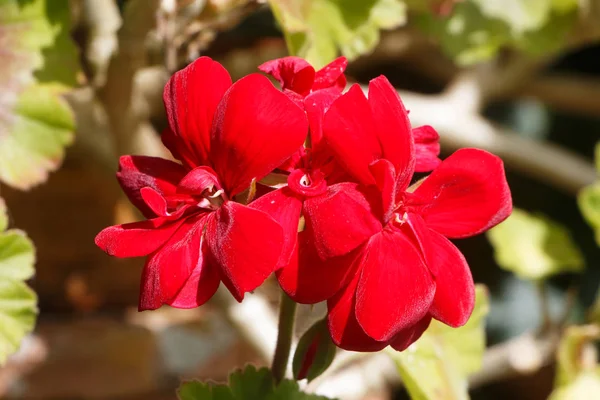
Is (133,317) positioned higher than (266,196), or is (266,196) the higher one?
(266,196)

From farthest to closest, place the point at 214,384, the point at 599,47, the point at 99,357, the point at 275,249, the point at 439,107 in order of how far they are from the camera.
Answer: the point at 599,47 → the point at 99,357 → the point at 439,107 → the point at 214,384 → the point at 275,249

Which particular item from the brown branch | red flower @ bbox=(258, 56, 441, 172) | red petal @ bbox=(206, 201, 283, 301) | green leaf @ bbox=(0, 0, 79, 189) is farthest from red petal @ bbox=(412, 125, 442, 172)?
green leaf @ bbox=(0, 0, 79, 189)

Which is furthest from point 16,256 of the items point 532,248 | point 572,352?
point 532,248

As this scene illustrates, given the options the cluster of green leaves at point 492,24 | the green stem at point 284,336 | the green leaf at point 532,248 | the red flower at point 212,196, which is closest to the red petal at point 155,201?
the red flower at point 212,196

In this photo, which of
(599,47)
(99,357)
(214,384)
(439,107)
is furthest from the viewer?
(599,47)

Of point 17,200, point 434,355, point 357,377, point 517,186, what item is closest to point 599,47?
point 517,186

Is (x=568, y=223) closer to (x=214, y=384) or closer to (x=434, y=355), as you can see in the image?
(x=434, y=355)

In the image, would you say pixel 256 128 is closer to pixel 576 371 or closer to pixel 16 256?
pixel 16 256

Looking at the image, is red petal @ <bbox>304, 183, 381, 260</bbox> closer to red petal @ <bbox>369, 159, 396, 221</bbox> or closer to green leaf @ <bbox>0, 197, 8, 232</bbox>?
red petal @ <bbox>369, 159, 396, 221</bbox>
